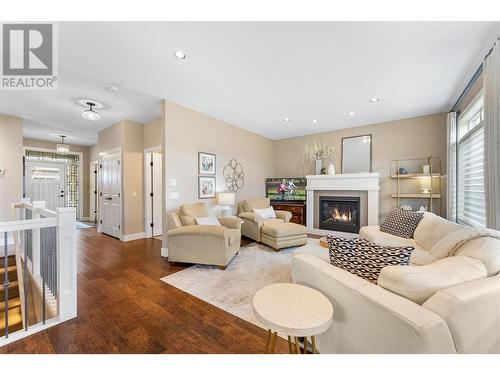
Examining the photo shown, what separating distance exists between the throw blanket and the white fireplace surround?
3.11 metres

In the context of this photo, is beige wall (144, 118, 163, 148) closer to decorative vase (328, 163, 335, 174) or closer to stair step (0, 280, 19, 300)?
stair step (0, 280, 19, 300)

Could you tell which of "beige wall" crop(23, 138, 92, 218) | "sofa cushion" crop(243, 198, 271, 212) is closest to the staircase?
"beige wall" crop(23, 138, 92, 218)

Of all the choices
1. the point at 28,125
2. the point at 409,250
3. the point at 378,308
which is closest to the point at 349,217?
the point at 409,250

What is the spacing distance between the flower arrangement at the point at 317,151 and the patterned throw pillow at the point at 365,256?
178 inches

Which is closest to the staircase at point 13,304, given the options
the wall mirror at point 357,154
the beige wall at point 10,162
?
the beige wall at point 10,162

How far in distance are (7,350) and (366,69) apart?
4273 mm

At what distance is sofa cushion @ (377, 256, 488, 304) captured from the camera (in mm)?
1035

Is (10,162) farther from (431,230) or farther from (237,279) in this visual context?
(431,230)

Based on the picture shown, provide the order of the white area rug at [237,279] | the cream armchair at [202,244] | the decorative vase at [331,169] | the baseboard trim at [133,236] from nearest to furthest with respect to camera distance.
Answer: the white area rug at [237,279] < the cream armchair at [202,244] < the baseboard trim at [133,236] < the decorative vase at [331,169]

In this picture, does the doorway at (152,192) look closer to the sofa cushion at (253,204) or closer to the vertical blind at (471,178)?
the sofa cushion at (253,204)

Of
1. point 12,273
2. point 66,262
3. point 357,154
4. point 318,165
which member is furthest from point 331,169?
point 12,273

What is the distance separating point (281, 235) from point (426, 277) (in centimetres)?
283

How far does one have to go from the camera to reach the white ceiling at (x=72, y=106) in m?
3.13
